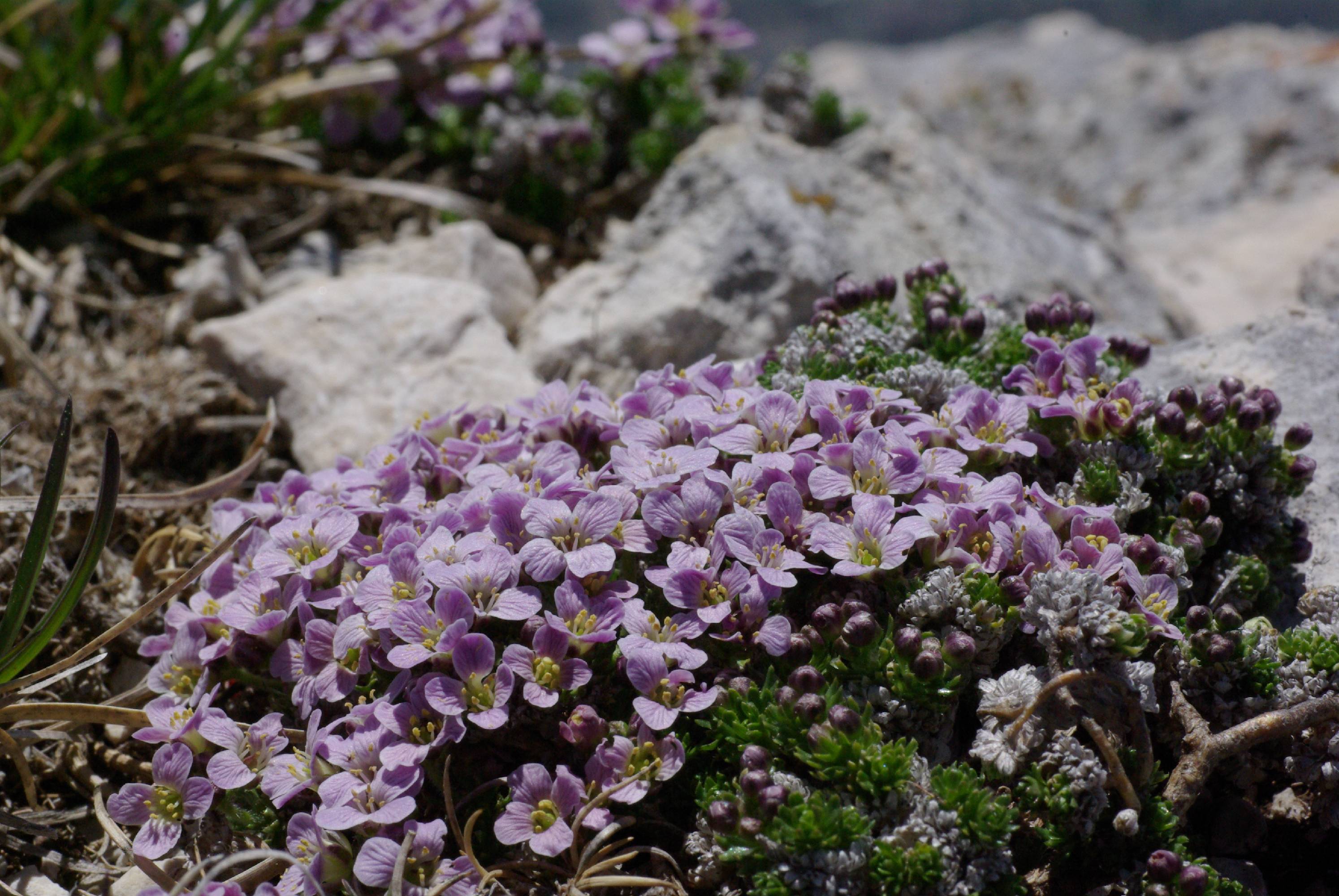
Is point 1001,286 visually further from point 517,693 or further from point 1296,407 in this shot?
point 517,693

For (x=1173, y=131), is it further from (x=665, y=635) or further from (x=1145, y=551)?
(x=665, y=635)

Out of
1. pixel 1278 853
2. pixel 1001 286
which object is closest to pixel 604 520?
pixel 1278 853

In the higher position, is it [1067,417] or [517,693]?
[1067,417]

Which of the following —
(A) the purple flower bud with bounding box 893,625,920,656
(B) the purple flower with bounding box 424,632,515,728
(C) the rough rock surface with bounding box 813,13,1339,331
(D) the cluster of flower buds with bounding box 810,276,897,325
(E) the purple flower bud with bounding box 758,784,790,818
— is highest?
(D) the cluster of flower buds with bounding box 810,276,897,325

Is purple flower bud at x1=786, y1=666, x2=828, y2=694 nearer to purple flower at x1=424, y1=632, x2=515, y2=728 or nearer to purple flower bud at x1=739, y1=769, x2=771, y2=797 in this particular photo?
purple flower bud at x1=739, y1=769, x2=771, y2=797

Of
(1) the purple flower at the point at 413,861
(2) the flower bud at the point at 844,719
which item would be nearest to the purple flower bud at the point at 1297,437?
(2) the flower bud at the point at 844,719

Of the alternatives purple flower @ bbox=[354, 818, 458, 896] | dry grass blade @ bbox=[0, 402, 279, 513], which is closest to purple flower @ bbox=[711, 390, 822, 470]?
purple flower @ bbox=[354, 818, 458, 896]

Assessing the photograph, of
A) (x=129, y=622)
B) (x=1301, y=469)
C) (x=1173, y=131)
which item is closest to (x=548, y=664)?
(x=129, y=622)
